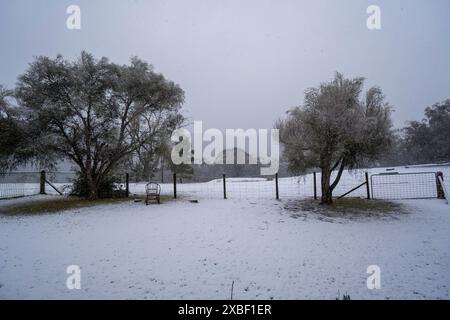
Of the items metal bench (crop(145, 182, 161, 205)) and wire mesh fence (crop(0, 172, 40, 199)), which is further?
wire mesh fence (crop(0, 172, 40, 199))

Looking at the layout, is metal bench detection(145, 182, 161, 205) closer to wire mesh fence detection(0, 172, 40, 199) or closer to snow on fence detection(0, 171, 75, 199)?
snow on fence detection(0, 171, 75, 199)

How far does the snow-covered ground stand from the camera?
12.6 feet

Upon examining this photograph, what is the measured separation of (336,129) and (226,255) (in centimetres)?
732

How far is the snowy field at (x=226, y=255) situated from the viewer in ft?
12.6

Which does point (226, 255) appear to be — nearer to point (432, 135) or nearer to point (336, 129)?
point (336, 129)

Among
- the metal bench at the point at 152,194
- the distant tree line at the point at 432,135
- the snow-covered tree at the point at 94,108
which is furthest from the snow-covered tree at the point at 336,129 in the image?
the distant tree line at the point at 432,135

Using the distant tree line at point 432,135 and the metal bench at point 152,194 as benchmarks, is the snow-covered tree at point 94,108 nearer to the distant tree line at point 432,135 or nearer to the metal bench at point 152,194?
the metal bench at point 152,194

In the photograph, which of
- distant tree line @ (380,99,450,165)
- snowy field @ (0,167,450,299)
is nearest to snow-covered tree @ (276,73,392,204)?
snowy field @ (0,167,450,299)

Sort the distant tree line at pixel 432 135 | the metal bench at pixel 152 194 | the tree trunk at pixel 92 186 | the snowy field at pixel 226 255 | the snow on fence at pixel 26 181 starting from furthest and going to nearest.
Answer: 1. the distant tree line at pixel 432 135
2. the snow on fence at pixel 26 181
3. the tree trunk at pixel 92 186
4. the metal bench at pixel 152 194
5. the snowy field at pixel 226 255

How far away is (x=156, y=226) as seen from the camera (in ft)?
24.7

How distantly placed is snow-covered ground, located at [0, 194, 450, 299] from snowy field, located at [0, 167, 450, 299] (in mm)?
24

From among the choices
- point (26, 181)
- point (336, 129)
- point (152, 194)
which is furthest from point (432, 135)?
point (26, 181)

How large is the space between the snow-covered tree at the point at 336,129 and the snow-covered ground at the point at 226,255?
3.07 meters
